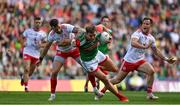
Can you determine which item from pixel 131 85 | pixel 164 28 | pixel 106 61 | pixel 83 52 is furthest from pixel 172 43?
pixel 83 52

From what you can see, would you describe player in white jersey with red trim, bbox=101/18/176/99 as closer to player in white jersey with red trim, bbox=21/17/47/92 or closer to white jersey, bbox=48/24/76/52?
white jersey, bbox=48/24/76/52

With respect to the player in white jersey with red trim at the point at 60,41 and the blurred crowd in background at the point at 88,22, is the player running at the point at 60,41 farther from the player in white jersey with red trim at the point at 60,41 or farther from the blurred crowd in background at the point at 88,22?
the blurred crowd in background at the point at 88,22

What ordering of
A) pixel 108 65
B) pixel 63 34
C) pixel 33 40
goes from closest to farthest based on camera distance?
pixel 63 34 → pixel 108 65 → pixel 33 40

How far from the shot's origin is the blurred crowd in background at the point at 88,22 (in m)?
36.2

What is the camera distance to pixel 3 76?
35188mm

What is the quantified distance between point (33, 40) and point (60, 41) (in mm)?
7334

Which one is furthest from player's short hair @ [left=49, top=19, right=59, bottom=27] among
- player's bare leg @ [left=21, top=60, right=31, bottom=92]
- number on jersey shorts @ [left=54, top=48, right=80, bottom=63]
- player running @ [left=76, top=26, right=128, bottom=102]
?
player's bare leg @ [left=21, top=60, right=31, bottom=92]

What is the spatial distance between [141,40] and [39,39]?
7539 millimetres

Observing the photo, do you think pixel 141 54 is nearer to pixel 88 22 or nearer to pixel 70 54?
pixel 70 54

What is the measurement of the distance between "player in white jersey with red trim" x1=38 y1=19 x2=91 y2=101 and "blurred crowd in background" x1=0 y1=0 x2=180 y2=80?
1169cm

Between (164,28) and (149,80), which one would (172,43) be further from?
(149,80)

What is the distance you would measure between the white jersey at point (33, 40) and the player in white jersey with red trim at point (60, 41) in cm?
620

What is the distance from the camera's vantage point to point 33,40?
3041cm

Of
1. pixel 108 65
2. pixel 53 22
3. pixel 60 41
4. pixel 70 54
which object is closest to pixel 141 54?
pixel 108 65
